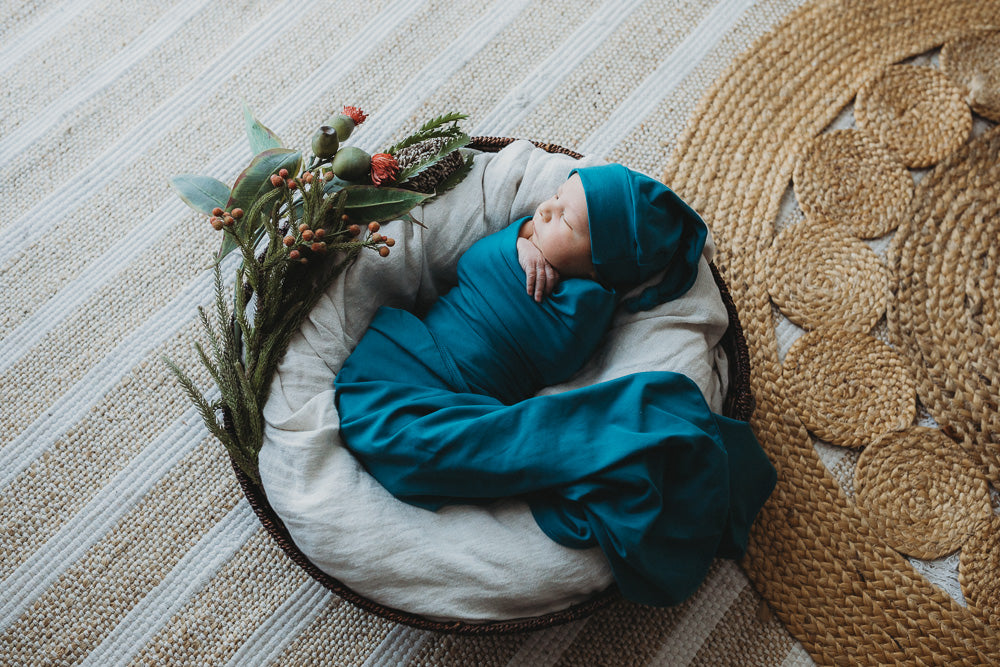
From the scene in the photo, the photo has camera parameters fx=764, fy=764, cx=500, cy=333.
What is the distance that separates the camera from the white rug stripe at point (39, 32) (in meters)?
1.37

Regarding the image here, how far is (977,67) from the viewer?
4.47ft

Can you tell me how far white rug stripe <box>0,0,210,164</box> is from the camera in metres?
1.32

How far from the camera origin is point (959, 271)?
125 centimetres

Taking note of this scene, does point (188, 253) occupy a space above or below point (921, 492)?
above

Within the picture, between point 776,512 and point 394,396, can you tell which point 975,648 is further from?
point 394,396

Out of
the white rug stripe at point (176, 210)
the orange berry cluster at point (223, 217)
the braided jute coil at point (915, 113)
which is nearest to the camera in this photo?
the orange berry cluster at point (223, 217)

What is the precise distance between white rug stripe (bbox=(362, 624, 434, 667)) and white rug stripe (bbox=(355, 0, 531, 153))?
79 centimetres

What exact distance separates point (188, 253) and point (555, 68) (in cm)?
72

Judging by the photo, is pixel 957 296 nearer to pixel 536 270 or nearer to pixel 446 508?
pixel 536 270

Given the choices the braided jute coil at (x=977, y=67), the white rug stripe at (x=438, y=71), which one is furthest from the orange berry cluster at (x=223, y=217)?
the braided jute coil at (x=977, y=67)

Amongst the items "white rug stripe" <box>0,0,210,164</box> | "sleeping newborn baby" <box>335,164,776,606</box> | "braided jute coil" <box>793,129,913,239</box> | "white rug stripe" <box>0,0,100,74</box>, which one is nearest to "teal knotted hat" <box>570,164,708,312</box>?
"sleeping newborn baby" <box>335,164,776,606</box>

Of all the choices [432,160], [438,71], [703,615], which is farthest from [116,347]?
[703,615]

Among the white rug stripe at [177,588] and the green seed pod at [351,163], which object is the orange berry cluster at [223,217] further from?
the white rug stripe at [177,588]

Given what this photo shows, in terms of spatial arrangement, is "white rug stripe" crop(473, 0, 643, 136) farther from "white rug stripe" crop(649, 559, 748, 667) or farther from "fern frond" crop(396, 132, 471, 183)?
"white rug stripe" crop(649, 559, 748, 667)
